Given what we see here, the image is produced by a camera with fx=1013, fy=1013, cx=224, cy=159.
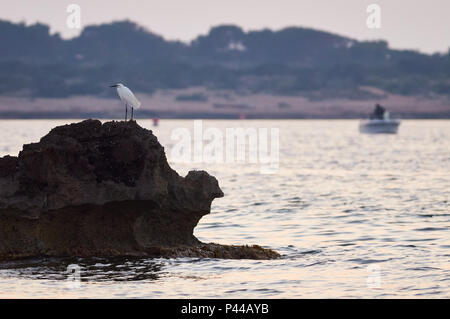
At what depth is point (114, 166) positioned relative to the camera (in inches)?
755

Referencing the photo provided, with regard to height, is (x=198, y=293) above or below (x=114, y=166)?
below

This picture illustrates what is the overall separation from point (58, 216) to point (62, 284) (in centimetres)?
211

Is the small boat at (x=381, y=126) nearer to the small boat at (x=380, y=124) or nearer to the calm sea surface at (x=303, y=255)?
the small boat at (x=380, y=124)

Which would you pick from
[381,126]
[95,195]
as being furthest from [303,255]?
[381,126]

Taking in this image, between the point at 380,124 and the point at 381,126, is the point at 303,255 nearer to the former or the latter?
the point at 380,124

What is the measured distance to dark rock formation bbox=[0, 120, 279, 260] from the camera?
18734 millimetres

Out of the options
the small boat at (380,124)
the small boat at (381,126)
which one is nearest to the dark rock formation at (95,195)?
the small boat at (380,124)

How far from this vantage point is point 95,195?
18.7 meters

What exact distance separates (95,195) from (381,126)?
8792 centimetres

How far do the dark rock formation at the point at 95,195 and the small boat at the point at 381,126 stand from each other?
85010 mm

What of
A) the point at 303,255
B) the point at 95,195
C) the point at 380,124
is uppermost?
the point at 380,124

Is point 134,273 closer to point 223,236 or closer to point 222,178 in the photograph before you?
point 223,236

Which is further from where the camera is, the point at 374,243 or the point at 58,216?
the point at 374,243

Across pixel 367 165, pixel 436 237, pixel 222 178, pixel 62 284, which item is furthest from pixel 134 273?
pixel 367 165
